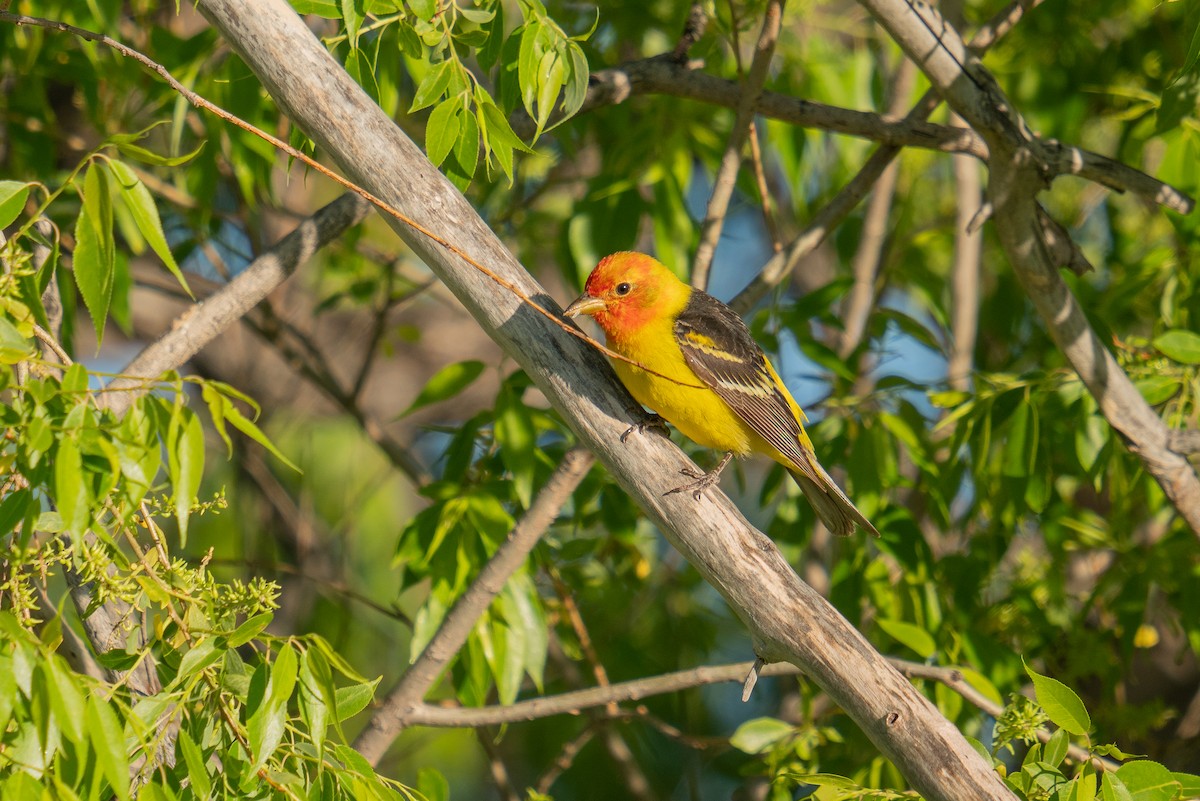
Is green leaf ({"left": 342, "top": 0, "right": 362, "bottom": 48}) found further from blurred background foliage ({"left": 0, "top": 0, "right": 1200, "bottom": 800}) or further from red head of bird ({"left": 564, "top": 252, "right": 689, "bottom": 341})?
red head of bird ({"left": 564, "top": 252, "right": 689, "bottom": 341})

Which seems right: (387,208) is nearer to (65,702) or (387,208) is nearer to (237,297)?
(237,297)

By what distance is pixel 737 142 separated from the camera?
4.54 metres

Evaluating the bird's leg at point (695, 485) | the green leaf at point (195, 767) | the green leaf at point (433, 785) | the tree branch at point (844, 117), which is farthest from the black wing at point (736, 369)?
the green leaf at point (195, 767)

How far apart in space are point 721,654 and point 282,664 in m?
5.72

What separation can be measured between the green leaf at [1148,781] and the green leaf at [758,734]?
1.80 m

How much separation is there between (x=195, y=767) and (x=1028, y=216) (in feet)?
11.3

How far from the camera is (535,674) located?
429 centimetres

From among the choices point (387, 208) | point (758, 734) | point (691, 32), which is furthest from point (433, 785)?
point (691, 32)

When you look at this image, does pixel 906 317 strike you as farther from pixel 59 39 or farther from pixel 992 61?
pixel 59 39

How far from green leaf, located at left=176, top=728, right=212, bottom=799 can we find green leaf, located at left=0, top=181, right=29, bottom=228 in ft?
4.13

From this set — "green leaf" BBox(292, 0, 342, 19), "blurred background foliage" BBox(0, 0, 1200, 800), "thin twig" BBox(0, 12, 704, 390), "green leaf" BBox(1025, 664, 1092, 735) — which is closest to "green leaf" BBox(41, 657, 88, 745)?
"blurred background foliage" BBox(0, 0, 1200, 800)

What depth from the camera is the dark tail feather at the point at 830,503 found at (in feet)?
14.6

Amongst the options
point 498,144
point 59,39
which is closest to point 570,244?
point 498,144

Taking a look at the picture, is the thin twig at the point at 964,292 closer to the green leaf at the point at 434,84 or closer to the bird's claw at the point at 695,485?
the bird's claw at the point at 695,485
